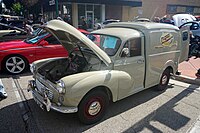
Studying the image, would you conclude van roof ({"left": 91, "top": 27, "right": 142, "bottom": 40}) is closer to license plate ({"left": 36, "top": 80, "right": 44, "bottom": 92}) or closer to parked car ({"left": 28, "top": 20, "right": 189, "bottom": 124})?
parked car ({"left": 28, "top": 20, "right": 189, "bottom": 124})

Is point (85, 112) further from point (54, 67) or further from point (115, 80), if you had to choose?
point (54, 67)

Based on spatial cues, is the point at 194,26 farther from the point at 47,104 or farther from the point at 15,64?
the point at 47,104

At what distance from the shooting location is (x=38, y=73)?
3625 mm

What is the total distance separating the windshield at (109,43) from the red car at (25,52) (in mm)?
2777

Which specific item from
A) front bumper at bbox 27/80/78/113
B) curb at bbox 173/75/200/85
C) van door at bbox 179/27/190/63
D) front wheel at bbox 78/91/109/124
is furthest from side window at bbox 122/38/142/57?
curb at bbox 173/75/200/85

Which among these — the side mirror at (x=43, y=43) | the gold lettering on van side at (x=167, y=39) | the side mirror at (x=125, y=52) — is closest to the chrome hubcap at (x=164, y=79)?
the gold lettering on van side at (x=167, y=39)

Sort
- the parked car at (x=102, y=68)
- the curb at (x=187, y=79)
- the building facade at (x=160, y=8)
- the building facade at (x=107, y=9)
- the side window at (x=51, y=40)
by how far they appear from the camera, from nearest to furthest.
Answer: the parked car at (x=102, y=68) → the curb at (x=187, y=79) → the side window at (x=51, y=40) → the building facade at (x=107, y=9) → the building facade at (x=160, y=8)

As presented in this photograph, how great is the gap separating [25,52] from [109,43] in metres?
3.35

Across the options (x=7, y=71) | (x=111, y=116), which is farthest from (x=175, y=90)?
(x=7, y=71)

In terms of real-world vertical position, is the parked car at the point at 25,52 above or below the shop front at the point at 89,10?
below

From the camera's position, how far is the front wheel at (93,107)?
10.3 ft

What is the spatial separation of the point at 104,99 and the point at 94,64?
2.29 feet

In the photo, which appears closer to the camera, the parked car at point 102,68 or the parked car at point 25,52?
the parked car at point 102,68

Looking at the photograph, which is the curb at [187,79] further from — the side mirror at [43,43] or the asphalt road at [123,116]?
the side mirror at [43,43]
